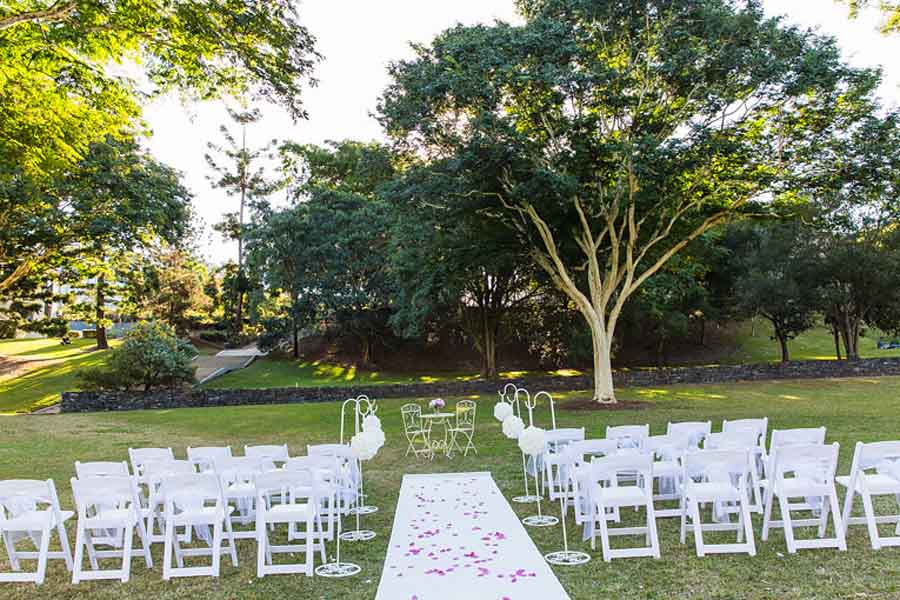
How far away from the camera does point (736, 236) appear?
101ft

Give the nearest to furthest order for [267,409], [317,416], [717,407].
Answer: [717,407], [317,416], [267,409]

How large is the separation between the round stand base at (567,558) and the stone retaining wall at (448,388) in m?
16.2

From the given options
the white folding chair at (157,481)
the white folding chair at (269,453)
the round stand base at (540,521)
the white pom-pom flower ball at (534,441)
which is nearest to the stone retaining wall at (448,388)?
the white folding chair at (269,453)

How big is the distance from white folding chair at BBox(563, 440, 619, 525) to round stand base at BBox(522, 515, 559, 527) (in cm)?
29

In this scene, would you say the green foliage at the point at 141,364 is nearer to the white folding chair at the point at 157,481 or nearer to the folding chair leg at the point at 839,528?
the white folding chair at the point at 157,481

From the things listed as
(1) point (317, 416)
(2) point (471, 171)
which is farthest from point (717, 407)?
(1) point (317, 416)

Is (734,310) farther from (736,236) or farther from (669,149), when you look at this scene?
(669,149)

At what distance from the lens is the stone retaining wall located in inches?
821

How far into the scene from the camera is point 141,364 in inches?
850

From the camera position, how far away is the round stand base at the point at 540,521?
6093 mm

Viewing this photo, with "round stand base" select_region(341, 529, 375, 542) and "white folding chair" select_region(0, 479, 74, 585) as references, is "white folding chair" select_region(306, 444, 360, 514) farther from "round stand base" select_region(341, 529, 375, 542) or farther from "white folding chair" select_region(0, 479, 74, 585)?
"white folding chair" select_region(0, 479, 74, 585)

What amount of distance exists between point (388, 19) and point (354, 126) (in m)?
23.6

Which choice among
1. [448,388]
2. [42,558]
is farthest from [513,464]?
[448,388]

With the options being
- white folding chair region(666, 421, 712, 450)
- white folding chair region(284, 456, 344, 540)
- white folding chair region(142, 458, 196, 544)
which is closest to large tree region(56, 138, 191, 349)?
white folding chair region(142, 458, 196, 544)
